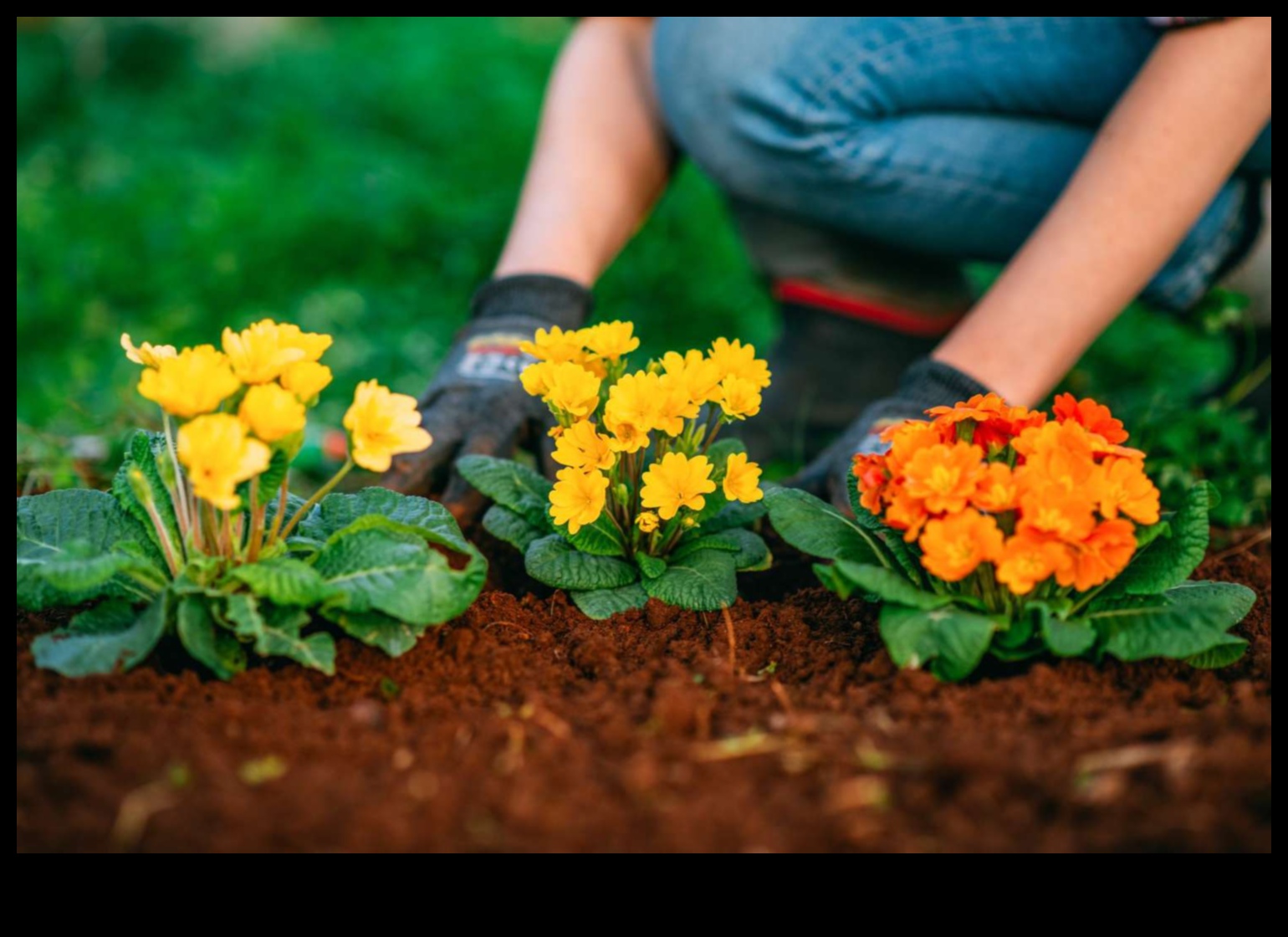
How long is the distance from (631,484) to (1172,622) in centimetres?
81

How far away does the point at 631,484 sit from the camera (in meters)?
1.81

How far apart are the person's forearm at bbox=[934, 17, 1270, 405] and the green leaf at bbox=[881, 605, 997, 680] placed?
2.29 feet

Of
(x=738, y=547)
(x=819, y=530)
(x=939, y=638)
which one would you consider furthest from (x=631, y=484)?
(x=939, y=638)

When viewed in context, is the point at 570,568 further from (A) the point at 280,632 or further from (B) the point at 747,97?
(B) the point at 747,97

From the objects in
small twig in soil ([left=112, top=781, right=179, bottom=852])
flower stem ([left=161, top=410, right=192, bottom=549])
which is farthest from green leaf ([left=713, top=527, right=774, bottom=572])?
small twig in soil ([left=112, top=781, right=179, bottom=852])

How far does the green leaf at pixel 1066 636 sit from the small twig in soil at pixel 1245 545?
0.68m

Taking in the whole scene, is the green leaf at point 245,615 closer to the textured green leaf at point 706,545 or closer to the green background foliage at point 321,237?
the textured green leaf at point 706,545

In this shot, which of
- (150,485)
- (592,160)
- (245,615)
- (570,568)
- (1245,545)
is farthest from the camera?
(592,160)

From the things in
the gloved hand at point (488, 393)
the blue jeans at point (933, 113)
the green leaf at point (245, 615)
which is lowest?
the green leaf at point (245, 615)

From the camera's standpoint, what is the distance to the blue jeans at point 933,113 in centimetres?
234

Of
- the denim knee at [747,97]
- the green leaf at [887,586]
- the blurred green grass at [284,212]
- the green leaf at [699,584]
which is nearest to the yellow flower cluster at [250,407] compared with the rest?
the green leaf at [699,584]
